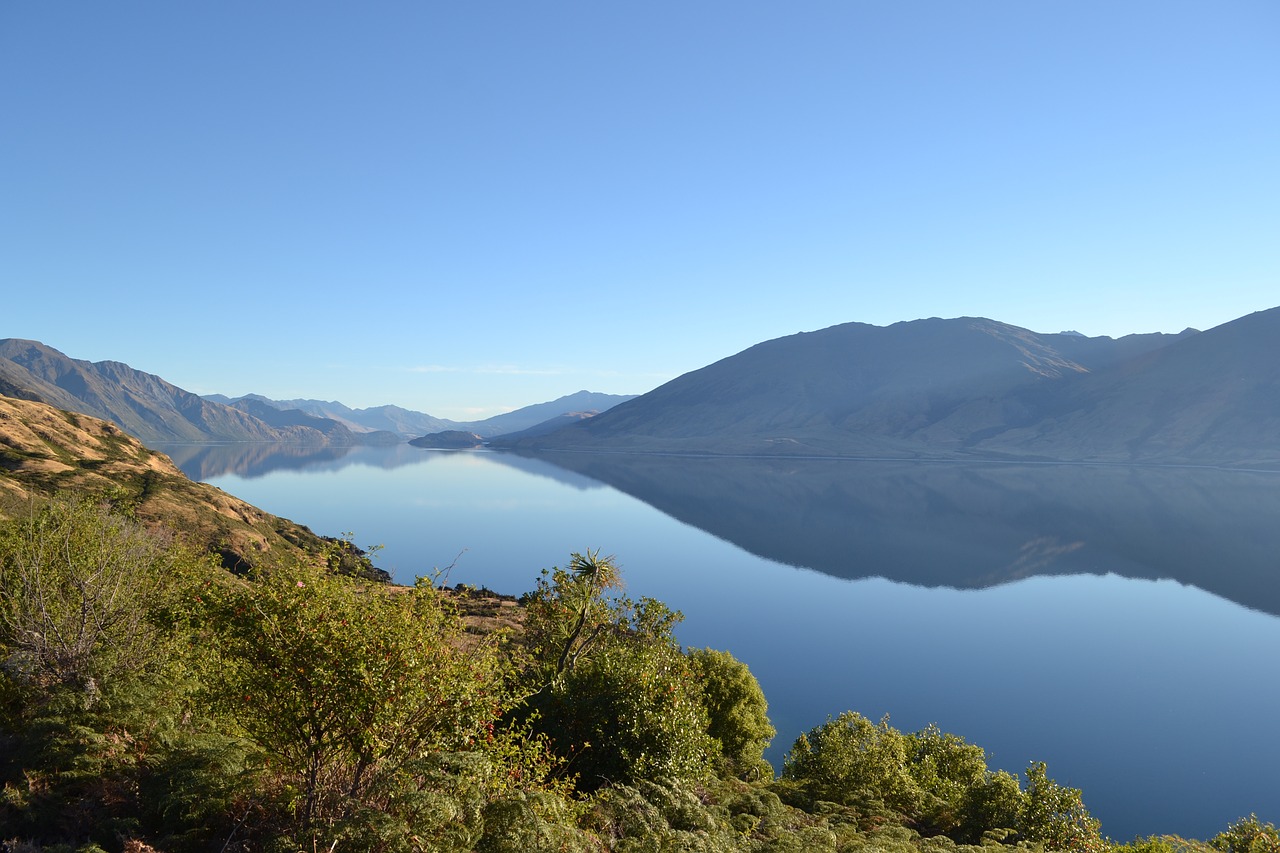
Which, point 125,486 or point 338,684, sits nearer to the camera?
point 338,684

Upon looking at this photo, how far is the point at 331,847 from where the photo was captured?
12914 mm

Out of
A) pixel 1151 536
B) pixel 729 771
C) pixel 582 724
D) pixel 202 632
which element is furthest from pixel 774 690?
pixel 1151 536

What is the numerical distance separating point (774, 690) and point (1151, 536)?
457 feet

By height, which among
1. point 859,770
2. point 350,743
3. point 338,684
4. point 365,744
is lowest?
point 859,770

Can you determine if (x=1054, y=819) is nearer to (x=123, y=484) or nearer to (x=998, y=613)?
(x=998, y=613)

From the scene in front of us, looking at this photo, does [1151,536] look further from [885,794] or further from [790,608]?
[885,794]

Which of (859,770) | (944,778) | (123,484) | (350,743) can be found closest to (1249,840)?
(944,778)

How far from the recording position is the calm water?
54.0 meters

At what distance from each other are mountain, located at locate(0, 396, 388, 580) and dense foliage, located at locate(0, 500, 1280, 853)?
52.1 metres

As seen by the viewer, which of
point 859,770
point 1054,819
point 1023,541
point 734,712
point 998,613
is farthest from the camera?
point 1023,541

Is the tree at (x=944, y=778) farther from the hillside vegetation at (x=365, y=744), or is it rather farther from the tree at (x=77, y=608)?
the tree at (x=77, y=608)

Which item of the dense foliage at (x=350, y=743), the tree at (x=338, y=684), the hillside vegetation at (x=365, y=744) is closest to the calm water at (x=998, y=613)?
the hillside vegetation at (x=365, y=744)

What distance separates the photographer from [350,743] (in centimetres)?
1385

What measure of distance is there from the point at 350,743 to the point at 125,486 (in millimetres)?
108973
